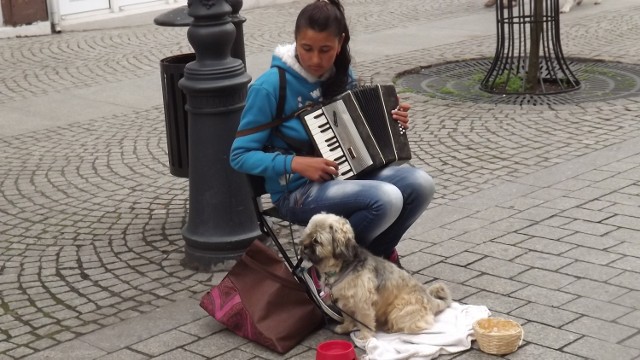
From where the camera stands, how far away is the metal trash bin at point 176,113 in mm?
5742

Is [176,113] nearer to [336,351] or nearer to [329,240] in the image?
[329,240]

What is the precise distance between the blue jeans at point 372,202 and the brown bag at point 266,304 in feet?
1.06

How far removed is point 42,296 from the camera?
508 cm

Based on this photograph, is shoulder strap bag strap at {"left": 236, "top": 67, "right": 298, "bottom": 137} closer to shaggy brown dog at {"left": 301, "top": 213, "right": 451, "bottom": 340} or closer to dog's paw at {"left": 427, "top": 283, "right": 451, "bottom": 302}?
shaggy brown dog at {"left": 301, "top": 213, "right": 451, "bottom": 340}

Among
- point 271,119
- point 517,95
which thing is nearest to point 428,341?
point 271,119

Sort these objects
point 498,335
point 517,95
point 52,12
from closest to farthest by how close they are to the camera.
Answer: point 498,335 < point 517,95 < point 52,12

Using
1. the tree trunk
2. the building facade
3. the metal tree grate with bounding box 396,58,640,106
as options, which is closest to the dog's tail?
the metal tree grate with bounding box 396,58,640,106

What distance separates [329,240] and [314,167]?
38 cm

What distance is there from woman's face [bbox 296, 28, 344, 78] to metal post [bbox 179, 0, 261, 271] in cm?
80

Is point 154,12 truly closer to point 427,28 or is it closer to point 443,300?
point 427,28

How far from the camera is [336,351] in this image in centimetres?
398

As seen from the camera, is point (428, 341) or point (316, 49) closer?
point (428, 341)

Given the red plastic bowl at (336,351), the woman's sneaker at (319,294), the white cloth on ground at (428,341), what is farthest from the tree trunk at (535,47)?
the red plastic bowl at (336,351)

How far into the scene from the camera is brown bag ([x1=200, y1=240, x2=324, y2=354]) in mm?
4328
